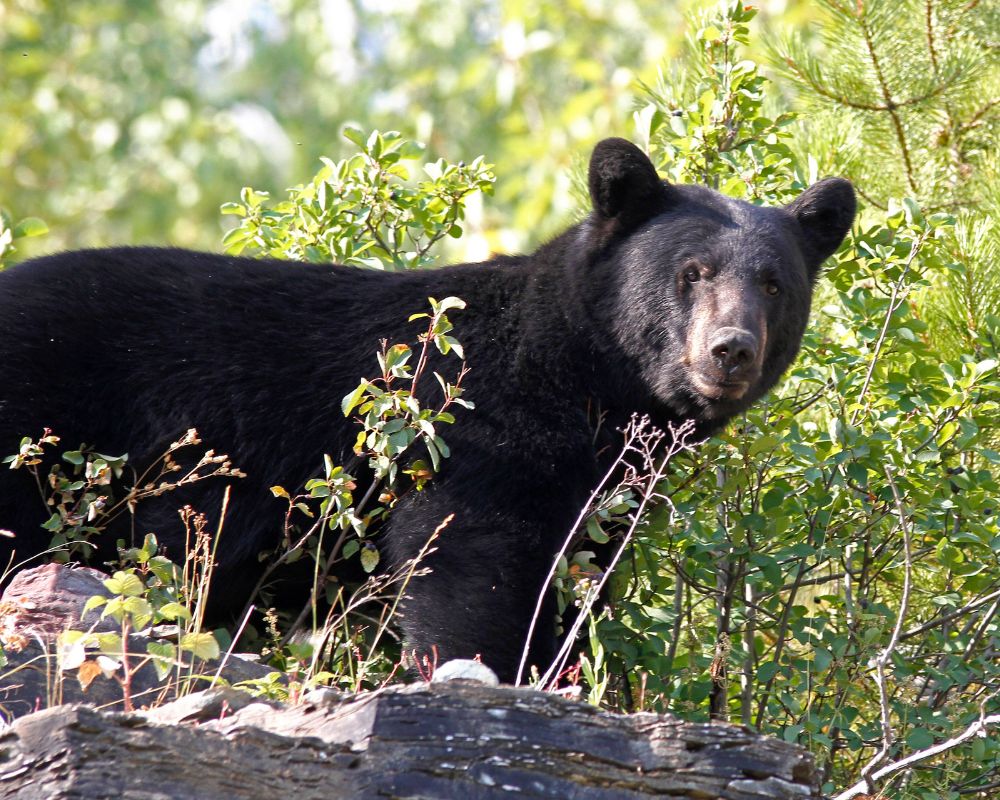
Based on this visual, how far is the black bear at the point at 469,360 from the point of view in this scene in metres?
4.80

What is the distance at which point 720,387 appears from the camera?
5043 mm

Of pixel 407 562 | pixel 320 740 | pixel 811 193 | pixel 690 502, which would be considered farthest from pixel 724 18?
pixel 320 740

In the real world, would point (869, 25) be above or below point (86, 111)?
below

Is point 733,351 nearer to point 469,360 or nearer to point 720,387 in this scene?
point 720,387

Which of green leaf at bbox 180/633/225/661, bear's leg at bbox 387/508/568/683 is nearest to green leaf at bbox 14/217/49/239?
bear's leg at bbox 387/508/568/683

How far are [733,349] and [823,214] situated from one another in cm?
93

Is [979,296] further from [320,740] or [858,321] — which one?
[320,740]

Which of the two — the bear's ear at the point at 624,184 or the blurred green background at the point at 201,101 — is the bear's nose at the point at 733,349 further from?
the blurred green background at the point at 201,101

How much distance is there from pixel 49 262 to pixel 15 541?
1034mm

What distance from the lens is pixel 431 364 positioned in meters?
5.06

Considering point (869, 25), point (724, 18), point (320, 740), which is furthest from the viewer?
point (869, 25)

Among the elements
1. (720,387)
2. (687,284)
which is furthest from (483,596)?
(687,284)

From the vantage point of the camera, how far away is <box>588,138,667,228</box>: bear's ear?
5355 mm

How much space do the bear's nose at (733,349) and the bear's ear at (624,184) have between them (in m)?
0.72
